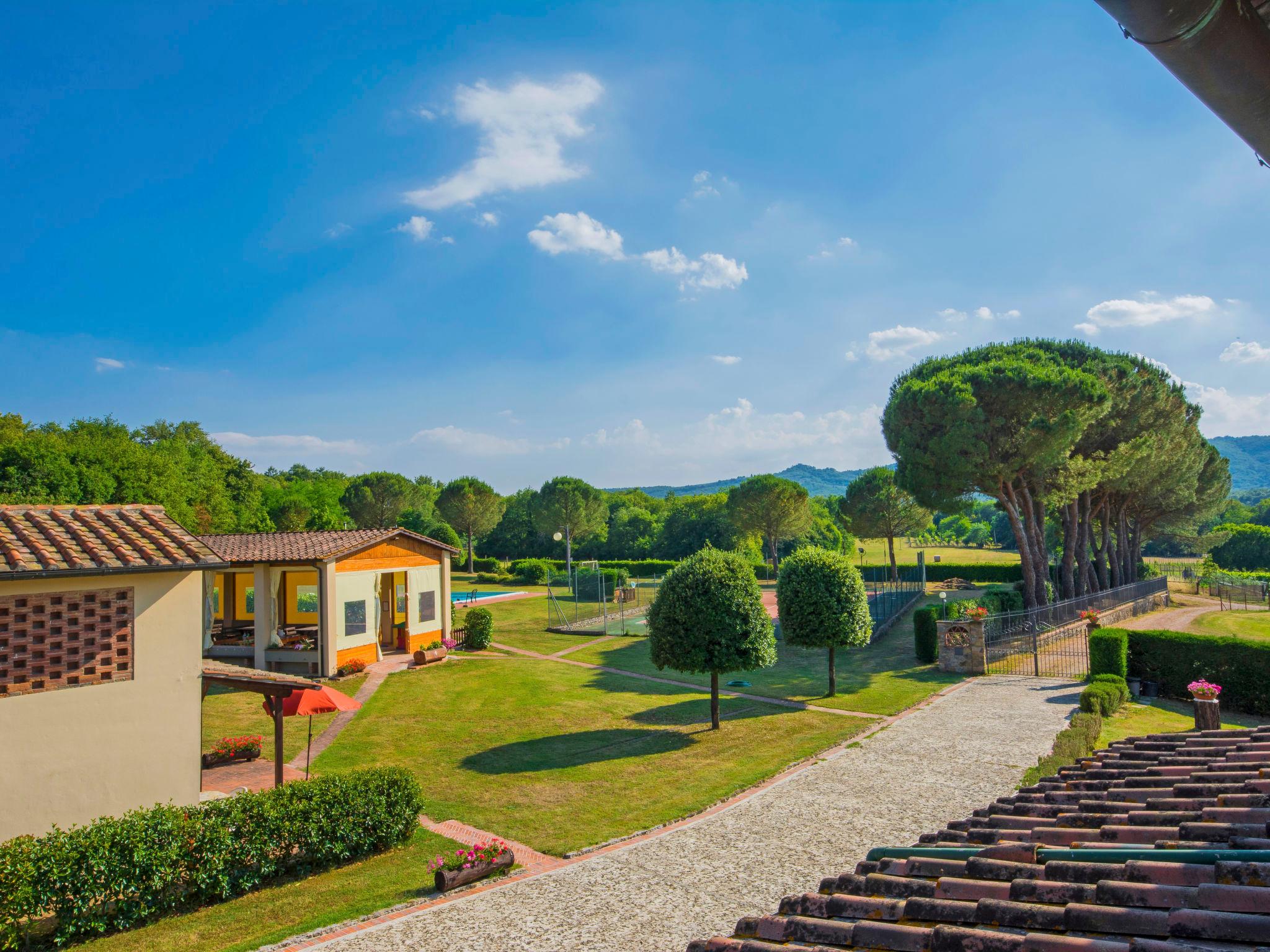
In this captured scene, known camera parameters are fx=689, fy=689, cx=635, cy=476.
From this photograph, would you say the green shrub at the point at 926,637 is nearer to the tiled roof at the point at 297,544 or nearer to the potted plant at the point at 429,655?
the potted plant at the point at 429,655

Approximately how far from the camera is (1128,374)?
33188 millimetres

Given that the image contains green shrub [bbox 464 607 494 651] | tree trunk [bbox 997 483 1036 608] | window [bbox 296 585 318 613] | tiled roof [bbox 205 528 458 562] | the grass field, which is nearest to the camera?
tiled roof [bbox 205 528 458 562]

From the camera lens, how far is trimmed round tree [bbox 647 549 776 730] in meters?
15.4

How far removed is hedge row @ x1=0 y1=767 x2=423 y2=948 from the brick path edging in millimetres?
1685

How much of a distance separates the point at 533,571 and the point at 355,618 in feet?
109

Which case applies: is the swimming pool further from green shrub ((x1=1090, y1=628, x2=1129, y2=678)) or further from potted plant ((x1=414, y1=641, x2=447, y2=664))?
green shrub ((x1=1090, y1=628, x2=1129, y2=678))

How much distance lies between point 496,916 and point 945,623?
62.2 feet

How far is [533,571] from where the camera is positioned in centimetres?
5519

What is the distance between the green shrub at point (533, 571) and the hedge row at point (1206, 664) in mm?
39966

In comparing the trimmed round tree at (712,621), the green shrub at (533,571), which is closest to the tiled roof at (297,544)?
the trimmed round tree at (712,621)

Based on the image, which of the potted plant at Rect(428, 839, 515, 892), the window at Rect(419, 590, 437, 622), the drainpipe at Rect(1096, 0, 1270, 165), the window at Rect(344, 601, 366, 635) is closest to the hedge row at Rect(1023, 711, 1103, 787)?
the potted plant at Rect(428, 839, 515, 892)

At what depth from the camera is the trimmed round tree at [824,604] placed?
18.6 m

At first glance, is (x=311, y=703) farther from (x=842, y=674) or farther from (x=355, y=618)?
(x=842, y=674)

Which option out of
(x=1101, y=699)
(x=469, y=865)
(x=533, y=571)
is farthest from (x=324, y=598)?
(x=533, y=571)
